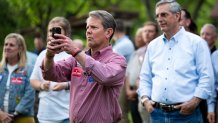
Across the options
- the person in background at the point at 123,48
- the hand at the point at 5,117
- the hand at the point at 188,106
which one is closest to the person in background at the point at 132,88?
the person in background at the point at 123,48

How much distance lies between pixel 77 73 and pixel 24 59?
10.4ft

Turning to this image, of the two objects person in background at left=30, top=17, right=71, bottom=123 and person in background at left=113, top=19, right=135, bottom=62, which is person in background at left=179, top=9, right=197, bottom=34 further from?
person in background at left=113, top=19, right=135, bottom=62

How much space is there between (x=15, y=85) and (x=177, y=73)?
270cm

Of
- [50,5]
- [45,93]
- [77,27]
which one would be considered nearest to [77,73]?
[45,93]

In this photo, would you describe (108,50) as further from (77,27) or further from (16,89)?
(77,27)

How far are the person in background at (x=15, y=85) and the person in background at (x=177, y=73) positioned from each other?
2209 mm

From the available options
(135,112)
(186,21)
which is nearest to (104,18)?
(186,21)

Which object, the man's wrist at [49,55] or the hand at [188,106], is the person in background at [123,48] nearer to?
the hand at [188,106]

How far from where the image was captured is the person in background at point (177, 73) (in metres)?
7.32

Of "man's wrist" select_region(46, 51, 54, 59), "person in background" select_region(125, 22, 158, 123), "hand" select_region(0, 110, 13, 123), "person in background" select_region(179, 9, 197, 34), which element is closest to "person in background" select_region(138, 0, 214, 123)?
"person in background" select_region(179, 9, 197, 34)

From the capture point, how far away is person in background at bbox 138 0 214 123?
732 cm

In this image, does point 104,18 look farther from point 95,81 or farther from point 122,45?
point 122,45

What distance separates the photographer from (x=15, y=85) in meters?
8.89

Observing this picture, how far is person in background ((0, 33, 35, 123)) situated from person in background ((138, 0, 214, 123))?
221cm
